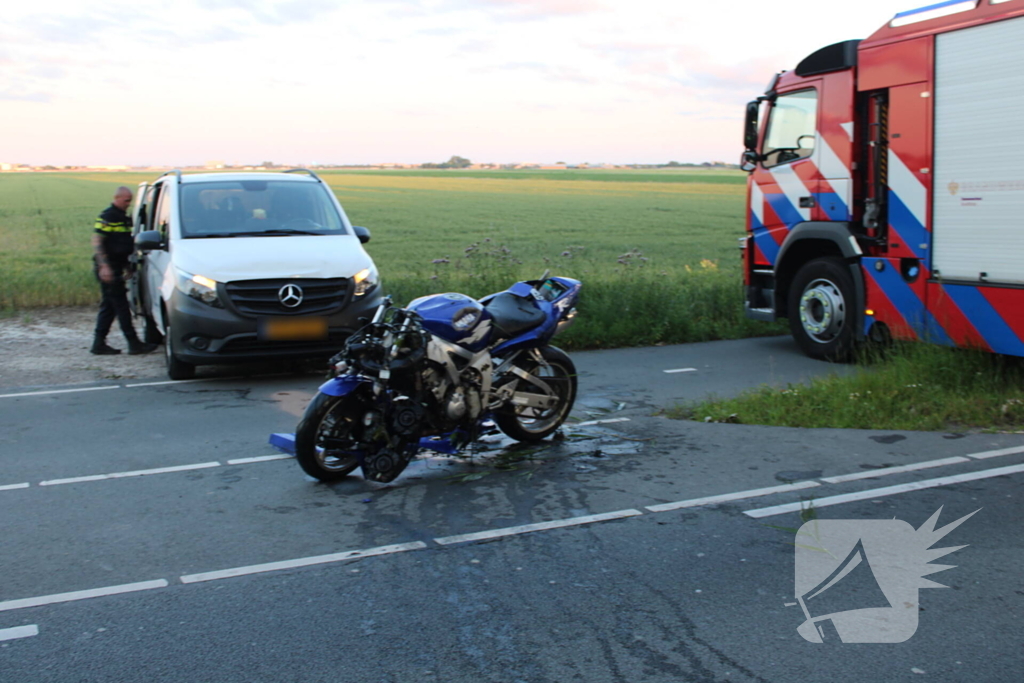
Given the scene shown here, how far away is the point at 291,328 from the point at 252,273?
64 cm

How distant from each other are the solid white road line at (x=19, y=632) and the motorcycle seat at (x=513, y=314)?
3319 mm

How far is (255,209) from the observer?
1054 centimetres

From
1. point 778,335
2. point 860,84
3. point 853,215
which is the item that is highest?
point 860,84

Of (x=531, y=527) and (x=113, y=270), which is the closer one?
(x=531, y=527)

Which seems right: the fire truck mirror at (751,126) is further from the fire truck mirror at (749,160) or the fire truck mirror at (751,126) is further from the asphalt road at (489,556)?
the asphalt road at (489,556)

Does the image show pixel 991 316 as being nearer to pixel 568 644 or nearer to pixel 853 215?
pixel 853 215

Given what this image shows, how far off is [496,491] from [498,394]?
36.8 inches

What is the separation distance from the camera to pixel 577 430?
7195 millimetres

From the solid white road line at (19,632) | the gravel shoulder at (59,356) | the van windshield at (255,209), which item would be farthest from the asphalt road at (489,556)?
the van windshield at (255,209)

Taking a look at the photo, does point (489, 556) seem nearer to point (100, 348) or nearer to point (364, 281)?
point (364, 281)

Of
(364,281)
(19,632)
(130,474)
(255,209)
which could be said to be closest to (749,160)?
(364,281)

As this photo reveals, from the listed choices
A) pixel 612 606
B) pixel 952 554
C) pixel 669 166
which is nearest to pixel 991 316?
pixel 952 554

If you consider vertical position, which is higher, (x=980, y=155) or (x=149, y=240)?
(x=980, y=155)

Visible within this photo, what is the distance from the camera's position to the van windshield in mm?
10258
